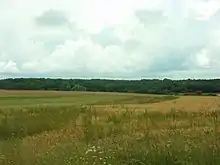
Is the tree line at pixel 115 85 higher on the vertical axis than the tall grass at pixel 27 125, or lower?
higher

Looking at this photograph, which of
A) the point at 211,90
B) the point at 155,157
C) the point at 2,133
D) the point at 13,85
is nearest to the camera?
the point at 155,157

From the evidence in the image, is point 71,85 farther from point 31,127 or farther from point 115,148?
point 115,148

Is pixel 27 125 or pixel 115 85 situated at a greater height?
pixel 115 85

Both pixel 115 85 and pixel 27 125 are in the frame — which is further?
pixel 115 85

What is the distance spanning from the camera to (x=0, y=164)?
32.8 ft

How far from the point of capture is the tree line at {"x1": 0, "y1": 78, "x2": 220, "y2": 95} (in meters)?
106

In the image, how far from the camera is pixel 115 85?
121750 mm

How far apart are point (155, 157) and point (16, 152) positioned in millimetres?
3973

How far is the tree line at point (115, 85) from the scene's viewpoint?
105662mm

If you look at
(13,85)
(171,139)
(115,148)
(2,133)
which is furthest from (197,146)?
(13,85)

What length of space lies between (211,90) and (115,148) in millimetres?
86983

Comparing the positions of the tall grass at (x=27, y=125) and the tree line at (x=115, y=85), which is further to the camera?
the tree line at (x=115, y=85)

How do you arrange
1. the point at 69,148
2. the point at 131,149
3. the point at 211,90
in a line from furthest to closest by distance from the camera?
the point at 211,90 < the point at 69,148 < the point at 131,149

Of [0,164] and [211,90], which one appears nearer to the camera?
[0,164]
